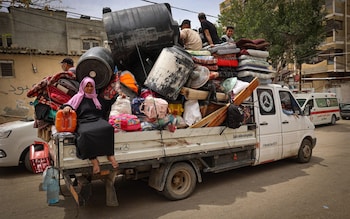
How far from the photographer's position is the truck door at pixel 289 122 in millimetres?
5845

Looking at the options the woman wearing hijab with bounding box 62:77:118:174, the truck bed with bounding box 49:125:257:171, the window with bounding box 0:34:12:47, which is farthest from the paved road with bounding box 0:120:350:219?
the window with bounding box 0:34:12:47

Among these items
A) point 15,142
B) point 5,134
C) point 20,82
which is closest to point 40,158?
point 15,142

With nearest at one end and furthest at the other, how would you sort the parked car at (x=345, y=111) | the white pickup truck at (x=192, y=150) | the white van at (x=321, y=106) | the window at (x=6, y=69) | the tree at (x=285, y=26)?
the white pickup truck at (x=192, y=150)
the window at (x=6, y=69)
the tree at (x=285, y=26)
the white van at (x=321, y=106)
the parked car at (x=345, y=111)

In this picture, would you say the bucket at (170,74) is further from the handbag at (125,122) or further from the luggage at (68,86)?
the luggage at (68,86)

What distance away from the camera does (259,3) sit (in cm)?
1424

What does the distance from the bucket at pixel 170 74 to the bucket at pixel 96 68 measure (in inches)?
25.3

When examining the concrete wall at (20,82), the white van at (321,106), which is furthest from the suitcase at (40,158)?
the white van at (321,106)

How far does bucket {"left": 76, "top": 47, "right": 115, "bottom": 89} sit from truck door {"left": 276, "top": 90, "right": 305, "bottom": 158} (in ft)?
12.3

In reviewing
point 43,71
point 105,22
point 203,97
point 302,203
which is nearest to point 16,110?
point 43,71

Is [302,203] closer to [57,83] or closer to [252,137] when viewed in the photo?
[252,137]

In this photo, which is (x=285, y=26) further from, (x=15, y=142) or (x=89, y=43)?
(x=15, y=142)

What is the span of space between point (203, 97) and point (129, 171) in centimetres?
173

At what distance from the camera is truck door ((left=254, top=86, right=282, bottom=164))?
534 centimetres

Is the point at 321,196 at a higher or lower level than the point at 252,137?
lower
